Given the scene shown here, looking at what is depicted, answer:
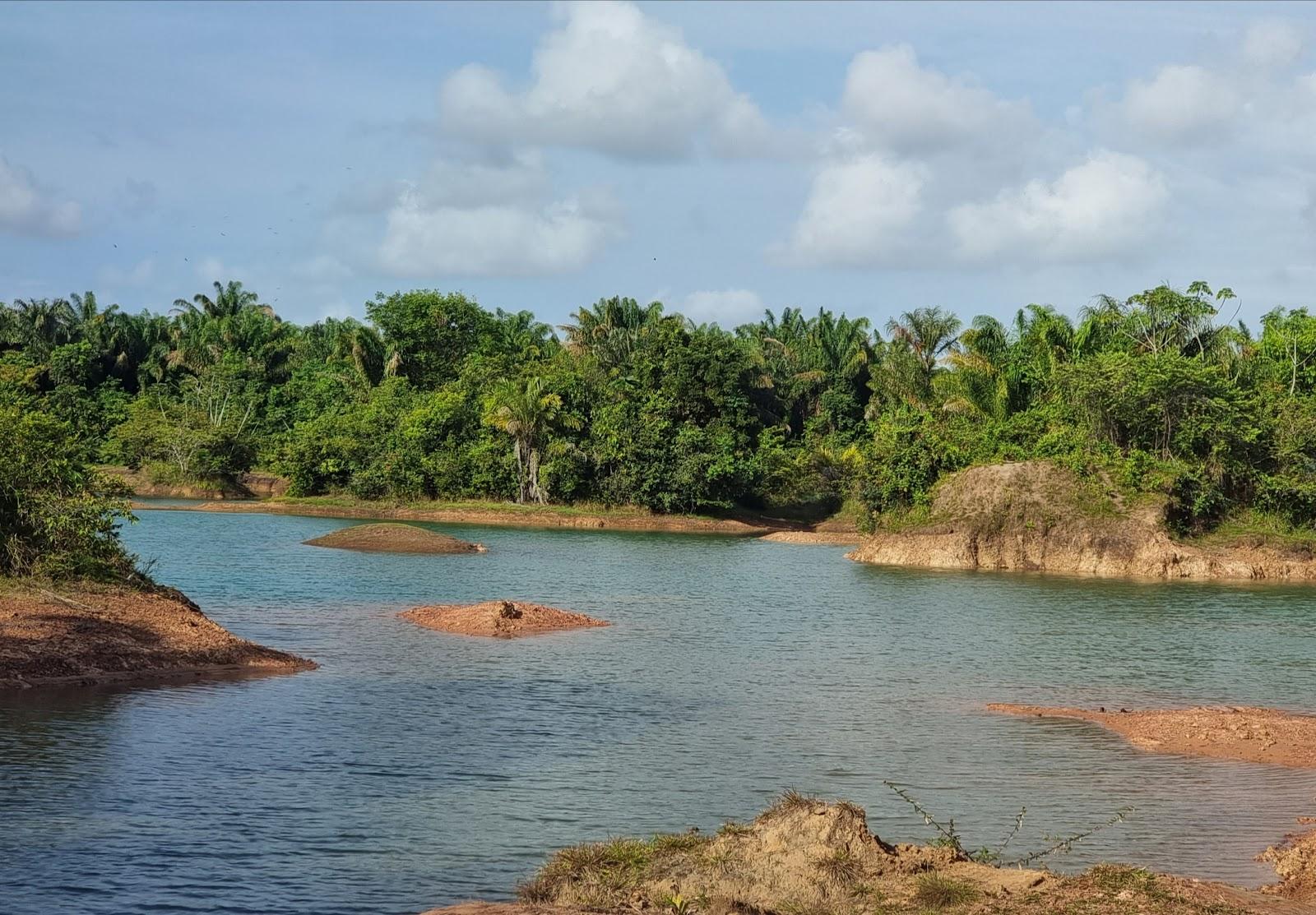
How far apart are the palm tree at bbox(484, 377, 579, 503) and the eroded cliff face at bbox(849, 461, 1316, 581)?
28.6m

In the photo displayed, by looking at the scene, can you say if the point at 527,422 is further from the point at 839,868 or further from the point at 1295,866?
the point at 839,868

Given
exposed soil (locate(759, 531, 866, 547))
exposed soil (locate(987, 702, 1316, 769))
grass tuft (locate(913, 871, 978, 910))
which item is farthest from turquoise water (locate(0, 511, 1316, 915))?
exposed soil (locate(759, 531, 866, 547))

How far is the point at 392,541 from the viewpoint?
179 feet

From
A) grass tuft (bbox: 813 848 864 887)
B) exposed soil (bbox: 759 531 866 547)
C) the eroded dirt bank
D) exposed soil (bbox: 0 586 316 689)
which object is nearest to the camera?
grass tuft (bbox: 813 848 864 887)

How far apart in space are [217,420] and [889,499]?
56.7 meters

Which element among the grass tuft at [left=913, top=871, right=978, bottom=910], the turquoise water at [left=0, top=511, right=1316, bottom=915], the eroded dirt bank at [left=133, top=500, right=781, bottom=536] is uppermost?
the eroded dirt bank at [left=133, top=500, right=781, bottom=536]

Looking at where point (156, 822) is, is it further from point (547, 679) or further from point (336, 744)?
point (547, 679)

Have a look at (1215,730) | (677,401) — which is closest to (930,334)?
(677,401)

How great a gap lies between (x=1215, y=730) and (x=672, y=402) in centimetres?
6545

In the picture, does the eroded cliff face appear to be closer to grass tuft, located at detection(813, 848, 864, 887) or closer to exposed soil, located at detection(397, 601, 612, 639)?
exposed soil, located at detection(397, 601, 612, 639)

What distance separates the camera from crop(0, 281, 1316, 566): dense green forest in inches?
2283

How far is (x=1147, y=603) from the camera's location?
4203 cm

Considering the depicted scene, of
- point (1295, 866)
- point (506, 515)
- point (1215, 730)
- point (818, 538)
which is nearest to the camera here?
point (1295, 866)

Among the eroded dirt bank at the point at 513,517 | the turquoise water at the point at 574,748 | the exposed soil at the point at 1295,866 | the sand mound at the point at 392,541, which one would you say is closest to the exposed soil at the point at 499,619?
the turquoise water at the point at 574,748
